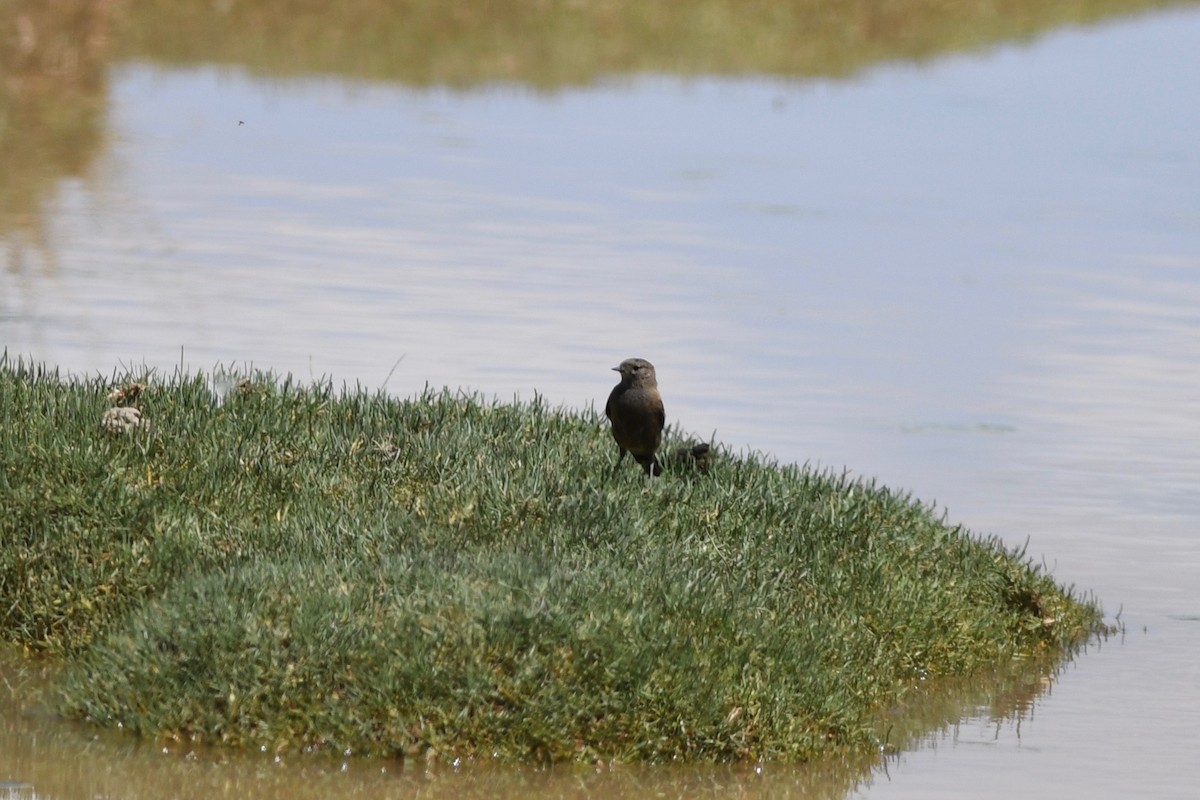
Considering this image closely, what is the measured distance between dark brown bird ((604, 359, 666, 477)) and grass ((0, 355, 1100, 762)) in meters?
0.19

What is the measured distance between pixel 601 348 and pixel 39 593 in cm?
615

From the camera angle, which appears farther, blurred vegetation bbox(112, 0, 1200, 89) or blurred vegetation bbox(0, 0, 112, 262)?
blurred vegetation bbox(112, 0, 1200, 89)

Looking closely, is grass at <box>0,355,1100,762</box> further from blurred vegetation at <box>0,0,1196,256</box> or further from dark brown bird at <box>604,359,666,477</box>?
blurred vegetation at <box>0,0,1196,256</box>

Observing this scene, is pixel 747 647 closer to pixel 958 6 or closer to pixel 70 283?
pixel 70 283

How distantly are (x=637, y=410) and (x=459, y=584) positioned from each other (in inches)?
69.9

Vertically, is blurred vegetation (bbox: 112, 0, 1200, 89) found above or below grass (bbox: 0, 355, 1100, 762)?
above

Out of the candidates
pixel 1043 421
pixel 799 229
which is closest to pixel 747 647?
pixel 1043 421

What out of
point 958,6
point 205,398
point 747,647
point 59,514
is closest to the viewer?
point 747,647

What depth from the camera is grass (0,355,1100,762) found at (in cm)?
748

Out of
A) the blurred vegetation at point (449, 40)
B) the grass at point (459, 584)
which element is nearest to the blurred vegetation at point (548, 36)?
the blurred vegetation at point (449, 40)

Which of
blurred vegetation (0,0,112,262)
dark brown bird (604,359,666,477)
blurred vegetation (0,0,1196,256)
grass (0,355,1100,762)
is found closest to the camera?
grass (0,355,1100,762)

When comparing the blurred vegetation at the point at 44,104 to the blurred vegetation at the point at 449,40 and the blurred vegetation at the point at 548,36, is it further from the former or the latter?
the blurred vegetation at the point at 548,36

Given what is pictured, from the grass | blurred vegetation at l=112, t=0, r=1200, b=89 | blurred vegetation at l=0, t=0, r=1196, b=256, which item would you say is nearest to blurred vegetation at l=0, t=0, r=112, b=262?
blurred vegetation at l=0, t=0, r=1196, b=256

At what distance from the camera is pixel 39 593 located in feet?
27.7
